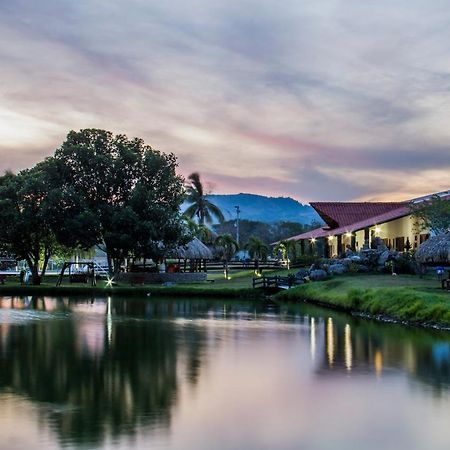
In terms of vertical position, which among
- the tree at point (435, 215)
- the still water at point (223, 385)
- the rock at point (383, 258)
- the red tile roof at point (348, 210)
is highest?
the red tile roof at point (348, 210)

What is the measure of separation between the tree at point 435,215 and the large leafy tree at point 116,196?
15.8 meters

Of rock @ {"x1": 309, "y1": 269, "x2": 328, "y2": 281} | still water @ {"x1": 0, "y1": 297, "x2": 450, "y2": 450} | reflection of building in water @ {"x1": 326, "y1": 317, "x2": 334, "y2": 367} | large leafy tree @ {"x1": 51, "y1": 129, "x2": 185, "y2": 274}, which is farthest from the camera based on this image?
large leafy tree @ {"x1": 51, "y1": 129, "x2": 185, "y2": 274}

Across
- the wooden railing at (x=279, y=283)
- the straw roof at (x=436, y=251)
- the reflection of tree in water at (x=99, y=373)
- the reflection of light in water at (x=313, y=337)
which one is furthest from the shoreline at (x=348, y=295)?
the reflection of tree in water at (x=99, y=373)

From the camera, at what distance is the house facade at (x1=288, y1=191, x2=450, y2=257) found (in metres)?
48.2

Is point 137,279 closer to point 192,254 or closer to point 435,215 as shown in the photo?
point 192,254

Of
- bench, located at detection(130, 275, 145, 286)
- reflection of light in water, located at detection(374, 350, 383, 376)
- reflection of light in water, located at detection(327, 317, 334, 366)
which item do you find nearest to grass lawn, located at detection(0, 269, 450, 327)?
reflection of light in water, located at detection(327, 317, 334, 366)

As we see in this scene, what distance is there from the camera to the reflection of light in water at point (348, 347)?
56.9 ft

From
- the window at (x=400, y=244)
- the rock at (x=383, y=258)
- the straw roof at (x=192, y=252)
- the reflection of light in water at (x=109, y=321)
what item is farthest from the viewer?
the straw roof at (x=192, y=252)

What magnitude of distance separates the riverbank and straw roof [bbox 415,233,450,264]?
1.14 metres

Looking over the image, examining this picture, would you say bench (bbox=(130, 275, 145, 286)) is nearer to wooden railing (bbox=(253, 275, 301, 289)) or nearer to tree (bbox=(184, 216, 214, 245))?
tree (bbox=(184, 216, 214, 245))

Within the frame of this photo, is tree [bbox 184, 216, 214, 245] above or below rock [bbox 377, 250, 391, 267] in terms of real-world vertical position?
above

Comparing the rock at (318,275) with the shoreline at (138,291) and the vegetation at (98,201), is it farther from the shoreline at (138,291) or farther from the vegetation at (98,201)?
the vegetation at (98,201)

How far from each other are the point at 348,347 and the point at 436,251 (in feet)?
45.0

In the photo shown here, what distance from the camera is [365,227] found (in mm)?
50844
